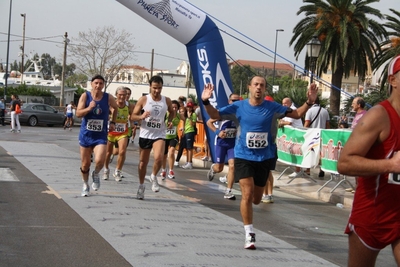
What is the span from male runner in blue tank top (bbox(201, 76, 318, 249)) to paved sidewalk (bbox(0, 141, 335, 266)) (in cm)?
73

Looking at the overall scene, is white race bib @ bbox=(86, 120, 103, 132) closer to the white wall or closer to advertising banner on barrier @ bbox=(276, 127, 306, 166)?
advertising banner on barrier @ bbox=(276, 127, 306, 166)

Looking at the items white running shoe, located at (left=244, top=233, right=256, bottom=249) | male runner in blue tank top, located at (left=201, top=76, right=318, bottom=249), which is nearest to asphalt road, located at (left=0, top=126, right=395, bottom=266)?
white running shoe, located at (left=244, top=233, right=256, bottom=249)

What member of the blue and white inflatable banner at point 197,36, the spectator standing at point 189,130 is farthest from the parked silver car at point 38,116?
the blue and white inflatable banner at point 197,36

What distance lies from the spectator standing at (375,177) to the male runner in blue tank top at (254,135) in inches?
135

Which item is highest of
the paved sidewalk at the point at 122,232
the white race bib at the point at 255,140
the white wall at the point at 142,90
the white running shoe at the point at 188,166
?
the white wall at the point at 142,90

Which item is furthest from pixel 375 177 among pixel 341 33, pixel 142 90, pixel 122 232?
pixel 142 90

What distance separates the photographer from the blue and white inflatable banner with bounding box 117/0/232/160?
14281 millimetres

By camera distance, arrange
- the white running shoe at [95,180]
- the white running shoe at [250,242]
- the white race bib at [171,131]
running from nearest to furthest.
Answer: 1. the white running shoe at [250,242]
2. the white running shoe at [95,180]
3. the white race bib at [171,131]

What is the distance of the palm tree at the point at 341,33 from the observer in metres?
29.3

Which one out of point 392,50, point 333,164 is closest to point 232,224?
point 333,164

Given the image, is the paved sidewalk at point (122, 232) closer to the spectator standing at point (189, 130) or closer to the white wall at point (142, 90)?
the spectator standing at point (189, 130)

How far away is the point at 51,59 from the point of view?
174 metres

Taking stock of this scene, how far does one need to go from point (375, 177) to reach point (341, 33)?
2634cm

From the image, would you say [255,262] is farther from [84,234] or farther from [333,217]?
[333,217]
